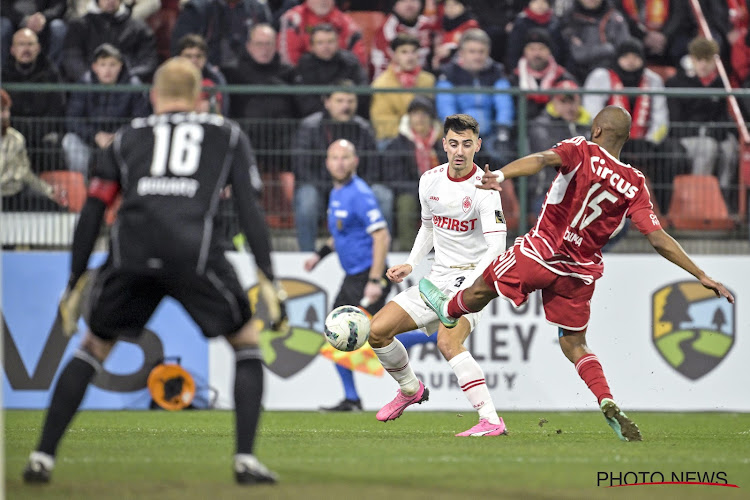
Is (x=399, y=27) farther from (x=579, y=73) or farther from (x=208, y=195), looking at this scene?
(x=208, y=195)

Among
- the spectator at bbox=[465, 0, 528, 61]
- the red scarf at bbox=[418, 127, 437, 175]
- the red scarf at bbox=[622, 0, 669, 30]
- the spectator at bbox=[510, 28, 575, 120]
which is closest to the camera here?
the red scarf at bbox=[418, 127, 437, 175]

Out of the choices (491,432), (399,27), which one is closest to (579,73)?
(399,27)

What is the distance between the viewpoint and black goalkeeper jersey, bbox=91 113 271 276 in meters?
6.04

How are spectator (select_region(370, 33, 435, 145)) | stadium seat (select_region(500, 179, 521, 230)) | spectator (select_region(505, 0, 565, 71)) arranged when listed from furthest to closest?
spectator (select_region(505, 0, 565, 71))
spectator (select_region(370, 33, 435, 145))
stadium seat (select_region(500, 179, 521, 230))

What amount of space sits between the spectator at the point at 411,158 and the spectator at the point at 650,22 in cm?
469

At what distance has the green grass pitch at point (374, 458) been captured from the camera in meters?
5.85

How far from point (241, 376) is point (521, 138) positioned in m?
8.10

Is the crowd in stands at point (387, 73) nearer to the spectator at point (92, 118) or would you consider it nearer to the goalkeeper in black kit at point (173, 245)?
the spectator at point (92, 118)

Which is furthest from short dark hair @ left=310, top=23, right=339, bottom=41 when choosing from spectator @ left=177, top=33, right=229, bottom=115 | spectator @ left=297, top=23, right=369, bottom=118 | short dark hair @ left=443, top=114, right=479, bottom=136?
short dark hair @ left=443, top=114, right=479, bottom=136

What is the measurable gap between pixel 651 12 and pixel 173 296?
12.8 meters

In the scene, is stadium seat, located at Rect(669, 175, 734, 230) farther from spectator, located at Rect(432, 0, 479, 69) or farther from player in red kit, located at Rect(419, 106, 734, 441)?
player in red kit, located at Rect(419, 106, 734, 441)

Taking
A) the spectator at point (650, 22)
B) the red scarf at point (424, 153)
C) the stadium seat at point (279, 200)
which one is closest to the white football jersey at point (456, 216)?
the red scarf at point (424, 153)

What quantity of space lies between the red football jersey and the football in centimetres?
158

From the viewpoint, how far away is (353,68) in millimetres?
15281
